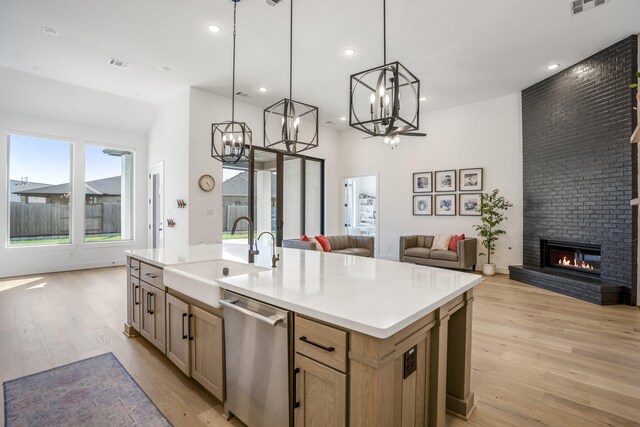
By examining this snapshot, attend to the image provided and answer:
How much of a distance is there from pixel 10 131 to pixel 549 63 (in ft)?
30.9

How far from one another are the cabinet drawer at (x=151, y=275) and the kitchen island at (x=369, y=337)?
0.38 metres

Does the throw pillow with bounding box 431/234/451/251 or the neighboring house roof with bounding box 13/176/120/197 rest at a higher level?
the neighboring house roof with bounding box 13/176/120/197

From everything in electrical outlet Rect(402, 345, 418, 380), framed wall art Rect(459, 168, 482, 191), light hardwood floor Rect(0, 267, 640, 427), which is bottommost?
light hardwood floor Rect(0, 267, 640, 427)

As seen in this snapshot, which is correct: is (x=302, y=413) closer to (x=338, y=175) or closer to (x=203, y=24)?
(x=203, y=24)

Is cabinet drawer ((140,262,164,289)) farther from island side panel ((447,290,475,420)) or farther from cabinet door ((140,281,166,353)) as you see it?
island side panel ((447,290,475,420))

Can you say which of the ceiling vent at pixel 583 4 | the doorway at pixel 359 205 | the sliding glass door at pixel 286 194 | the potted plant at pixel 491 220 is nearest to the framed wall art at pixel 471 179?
the potted plant at pixel 491 220

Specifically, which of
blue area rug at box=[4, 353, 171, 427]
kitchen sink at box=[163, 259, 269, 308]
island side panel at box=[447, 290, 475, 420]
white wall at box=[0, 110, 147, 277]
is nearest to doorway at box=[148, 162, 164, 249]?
white wall at box=[0, 110, 147, 277]

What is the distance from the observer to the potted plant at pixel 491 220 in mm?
6027

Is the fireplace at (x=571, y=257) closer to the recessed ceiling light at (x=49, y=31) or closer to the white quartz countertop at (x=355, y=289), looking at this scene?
the white quartz countertop at (x=355, y=289)

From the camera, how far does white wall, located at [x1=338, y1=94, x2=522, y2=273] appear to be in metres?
6.02

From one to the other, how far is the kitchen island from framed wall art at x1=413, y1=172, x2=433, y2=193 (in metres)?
5.29

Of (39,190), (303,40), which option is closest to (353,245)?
(303,40)

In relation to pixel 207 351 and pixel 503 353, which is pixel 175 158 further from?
pixel 503 353

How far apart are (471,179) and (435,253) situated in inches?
69.4
